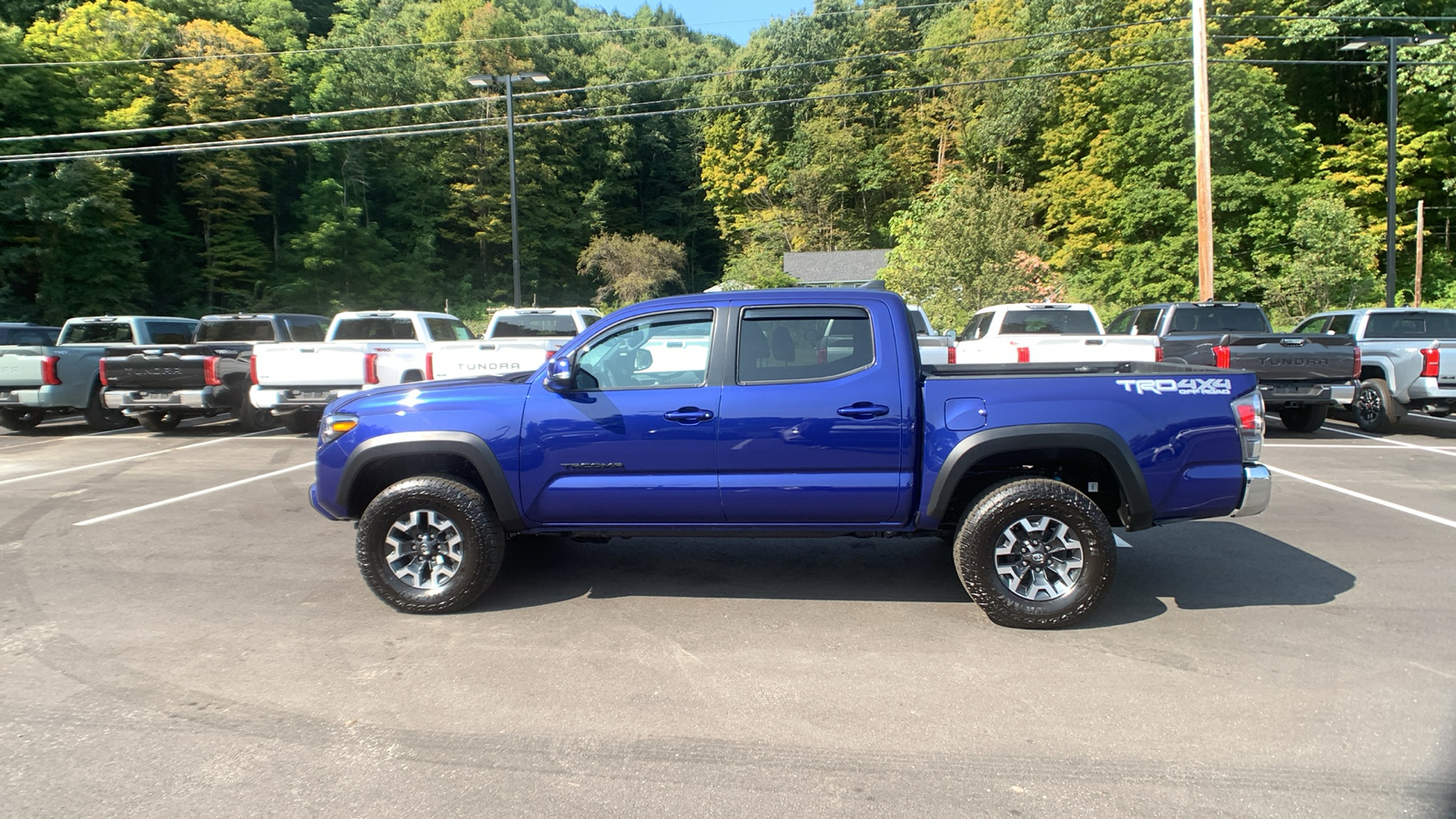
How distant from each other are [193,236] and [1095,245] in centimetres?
4662

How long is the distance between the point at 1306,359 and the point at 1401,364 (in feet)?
6.63

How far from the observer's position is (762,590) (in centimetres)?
574

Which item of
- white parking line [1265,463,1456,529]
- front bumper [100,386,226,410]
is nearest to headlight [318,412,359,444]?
white parking line [1265,463,1456,529]

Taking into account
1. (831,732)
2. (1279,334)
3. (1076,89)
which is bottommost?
(831,732)

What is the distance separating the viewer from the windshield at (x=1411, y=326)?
13.9 metres

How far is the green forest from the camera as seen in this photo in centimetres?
3412

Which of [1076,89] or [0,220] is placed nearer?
[0,220]

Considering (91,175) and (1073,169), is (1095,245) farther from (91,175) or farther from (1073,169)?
(91,175)

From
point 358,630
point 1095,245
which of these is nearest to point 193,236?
point 1095,245

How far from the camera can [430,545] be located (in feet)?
17.6

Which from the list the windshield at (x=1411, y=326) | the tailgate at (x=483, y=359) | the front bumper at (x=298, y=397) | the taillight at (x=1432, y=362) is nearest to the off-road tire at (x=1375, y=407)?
the taillight at (x=1432, y=362)

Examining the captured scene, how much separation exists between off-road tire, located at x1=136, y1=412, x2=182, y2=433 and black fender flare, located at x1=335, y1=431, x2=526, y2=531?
11.3 m

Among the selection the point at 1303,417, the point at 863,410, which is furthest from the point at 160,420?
the point at 1303,417

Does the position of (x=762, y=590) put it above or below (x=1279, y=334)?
below
